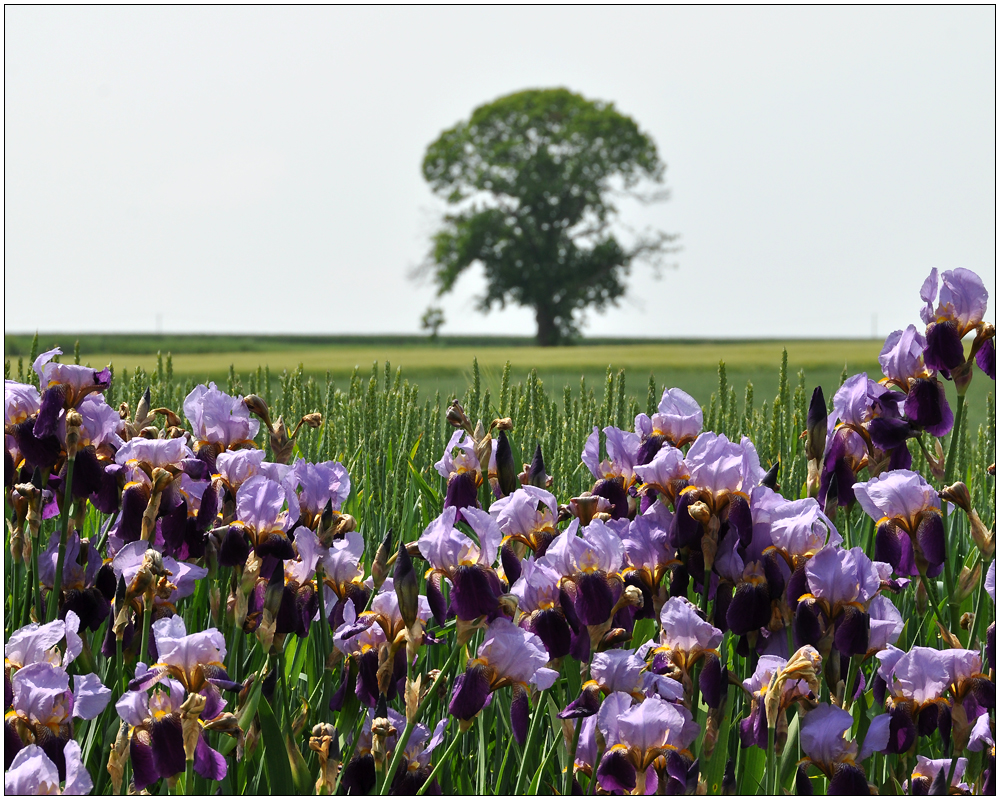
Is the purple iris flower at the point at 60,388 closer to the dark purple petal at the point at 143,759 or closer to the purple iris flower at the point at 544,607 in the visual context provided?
the dark purple petal at the point at 143,759

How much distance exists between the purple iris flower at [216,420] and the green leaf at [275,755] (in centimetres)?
81

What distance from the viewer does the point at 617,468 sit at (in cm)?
225

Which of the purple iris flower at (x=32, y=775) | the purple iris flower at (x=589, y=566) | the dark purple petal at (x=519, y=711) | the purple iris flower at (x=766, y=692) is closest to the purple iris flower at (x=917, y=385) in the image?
the purple iris flower at (x=766, y=692)

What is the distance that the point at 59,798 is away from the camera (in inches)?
51.9

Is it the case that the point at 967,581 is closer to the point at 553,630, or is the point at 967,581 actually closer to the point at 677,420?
the point at 677,420

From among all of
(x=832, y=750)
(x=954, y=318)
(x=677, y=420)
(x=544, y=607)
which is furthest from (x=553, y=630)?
(x=954, y=318)

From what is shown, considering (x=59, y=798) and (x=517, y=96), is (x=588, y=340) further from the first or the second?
(x=59, y=798)

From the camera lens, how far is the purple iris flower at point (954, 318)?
214 cm

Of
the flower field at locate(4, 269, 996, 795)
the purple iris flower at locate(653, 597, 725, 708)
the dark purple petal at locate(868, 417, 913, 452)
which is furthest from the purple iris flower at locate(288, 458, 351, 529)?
the dark purple petal at locate(868, 417, 913, 452)

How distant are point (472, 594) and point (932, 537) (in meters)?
1.04

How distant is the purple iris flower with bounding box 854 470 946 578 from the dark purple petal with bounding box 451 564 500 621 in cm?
87

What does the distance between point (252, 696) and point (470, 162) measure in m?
34.1

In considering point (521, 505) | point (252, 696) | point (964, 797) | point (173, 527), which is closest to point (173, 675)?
point (252, 696)

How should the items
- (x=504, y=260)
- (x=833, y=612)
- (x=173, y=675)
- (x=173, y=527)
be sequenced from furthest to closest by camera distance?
(x=504, y=260) → (x=173, y=527) → (x=833, y=612) → (x=173, y=675)
